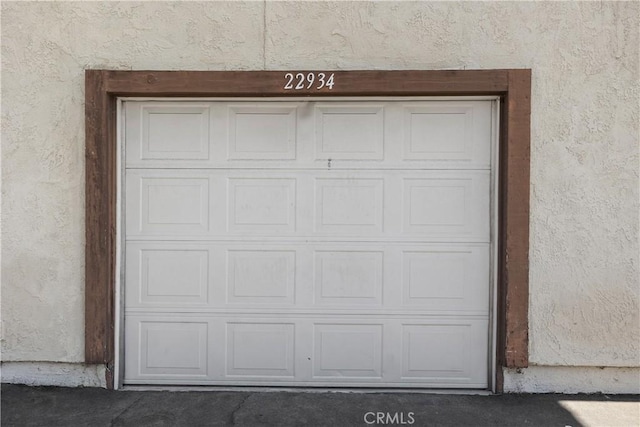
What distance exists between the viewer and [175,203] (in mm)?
4215

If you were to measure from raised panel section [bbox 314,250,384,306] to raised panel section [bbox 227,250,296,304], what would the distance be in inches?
10.3

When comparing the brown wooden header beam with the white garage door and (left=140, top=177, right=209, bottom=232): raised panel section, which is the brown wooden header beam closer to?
the white garage door

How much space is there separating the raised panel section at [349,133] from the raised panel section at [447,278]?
3.00 feet

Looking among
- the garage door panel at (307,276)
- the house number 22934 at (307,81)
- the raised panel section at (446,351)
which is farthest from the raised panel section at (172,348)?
the house number 22934 at (307,81)

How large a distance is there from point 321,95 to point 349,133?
38 centimetres

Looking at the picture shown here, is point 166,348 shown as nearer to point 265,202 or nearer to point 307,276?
point 307,276

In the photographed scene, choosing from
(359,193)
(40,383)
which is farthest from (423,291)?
(40,383)

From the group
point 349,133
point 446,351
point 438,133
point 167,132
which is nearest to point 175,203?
point 167,132

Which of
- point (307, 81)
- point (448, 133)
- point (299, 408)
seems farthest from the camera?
point (448, 133)

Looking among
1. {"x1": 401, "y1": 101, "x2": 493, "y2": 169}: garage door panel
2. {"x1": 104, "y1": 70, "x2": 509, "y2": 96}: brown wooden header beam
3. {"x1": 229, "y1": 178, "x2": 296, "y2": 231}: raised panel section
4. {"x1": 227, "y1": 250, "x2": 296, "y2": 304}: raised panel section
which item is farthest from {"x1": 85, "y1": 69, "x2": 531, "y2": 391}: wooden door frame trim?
{"x1": 227, "y1": 250, "x2": 296, "y2": 304}: raised panel section

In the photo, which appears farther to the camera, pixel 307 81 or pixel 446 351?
pixel 446 351

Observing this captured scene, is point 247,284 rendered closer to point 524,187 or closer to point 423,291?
point 423,291

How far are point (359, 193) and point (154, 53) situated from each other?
2.01 meters

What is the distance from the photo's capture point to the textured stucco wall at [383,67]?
3947 millimetres
